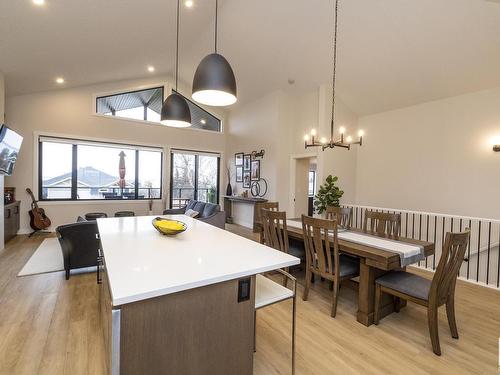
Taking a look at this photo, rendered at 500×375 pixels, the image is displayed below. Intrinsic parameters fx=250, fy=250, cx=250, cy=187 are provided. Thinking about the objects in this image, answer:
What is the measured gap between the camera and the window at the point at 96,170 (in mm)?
5918

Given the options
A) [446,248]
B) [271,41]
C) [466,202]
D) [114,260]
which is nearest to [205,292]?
[114,260]

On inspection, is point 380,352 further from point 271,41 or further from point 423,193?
point 271,41

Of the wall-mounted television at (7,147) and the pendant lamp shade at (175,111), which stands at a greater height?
the pendant lamp shade at (175,111)

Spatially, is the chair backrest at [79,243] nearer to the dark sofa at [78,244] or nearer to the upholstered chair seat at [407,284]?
the dark sofa at [78,244]

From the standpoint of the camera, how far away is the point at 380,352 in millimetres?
1997

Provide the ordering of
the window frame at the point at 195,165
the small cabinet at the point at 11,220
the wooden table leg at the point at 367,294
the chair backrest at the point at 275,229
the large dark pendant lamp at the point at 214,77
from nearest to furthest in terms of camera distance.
A: the large dark pendant lamp at the point at 214,77 → the wooden table leg at the point at 367,294 → the chair backrest at the point at 275,229 → the small cabinet at the point at 11,220 → the window frame at the point at 195,165

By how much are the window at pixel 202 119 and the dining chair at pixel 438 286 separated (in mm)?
6718

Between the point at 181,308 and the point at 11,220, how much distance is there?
227 inches

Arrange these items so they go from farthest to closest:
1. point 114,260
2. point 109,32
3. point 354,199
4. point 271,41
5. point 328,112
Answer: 1. point 354,199
2. point 328,112
3. point 271,41
4. point 109,32
5. point 114,260

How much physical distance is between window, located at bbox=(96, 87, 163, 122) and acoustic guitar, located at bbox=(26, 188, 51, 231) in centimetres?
257

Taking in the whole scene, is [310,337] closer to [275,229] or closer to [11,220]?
[275,229]

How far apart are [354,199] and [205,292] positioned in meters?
5.74

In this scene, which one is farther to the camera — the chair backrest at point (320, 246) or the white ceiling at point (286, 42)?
the white ceiling at point (286, 42)

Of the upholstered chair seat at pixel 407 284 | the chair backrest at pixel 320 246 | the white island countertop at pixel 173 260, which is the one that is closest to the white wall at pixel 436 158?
the upholstered chair seat at pixel 407 284
